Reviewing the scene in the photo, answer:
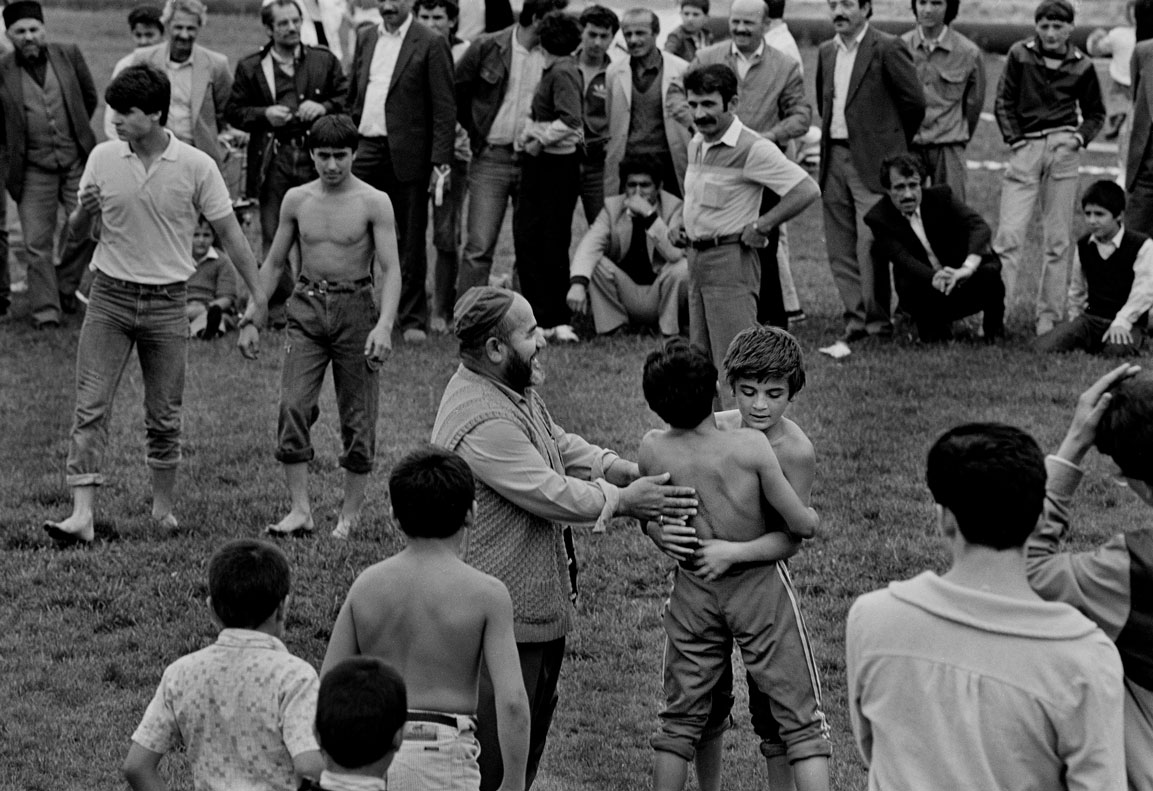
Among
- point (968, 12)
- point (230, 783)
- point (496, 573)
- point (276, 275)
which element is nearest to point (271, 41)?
point (276, 275)

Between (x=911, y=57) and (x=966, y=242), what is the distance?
152 cm

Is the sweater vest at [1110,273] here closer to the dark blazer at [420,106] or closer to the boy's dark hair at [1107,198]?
the boy's dark hair at [1107,198]

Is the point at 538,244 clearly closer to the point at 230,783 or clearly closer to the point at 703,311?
the point at 703,311

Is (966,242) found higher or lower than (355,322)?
lower

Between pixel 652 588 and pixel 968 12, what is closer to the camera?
pixel 652 588

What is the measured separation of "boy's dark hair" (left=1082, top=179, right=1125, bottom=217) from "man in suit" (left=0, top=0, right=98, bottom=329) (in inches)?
300

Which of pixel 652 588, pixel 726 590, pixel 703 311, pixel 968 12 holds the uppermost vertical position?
pixel 726 590

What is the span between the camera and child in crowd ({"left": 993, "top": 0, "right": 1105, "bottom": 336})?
40.6ft

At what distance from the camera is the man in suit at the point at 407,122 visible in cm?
1234

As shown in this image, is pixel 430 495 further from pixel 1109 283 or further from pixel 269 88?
pixel 269 88

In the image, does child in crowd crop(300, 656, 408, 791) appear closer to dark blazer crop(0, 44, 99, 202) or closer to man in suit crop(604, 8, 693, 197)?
man in suit crop(604, 8, 693, 197)

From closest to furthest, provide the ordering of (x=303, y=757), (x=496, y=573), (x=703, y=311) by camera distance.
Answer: (x=303, y=757) → (x=496, y=573) → (x=703, y=311)

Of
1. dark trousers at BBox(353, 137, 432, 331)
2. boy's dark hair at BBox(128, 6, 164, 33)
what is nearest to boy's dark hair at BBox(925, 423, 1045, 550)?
dark trousers at BBox(353, 137, 432, 331)

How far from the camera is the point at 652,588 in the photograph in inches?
317
